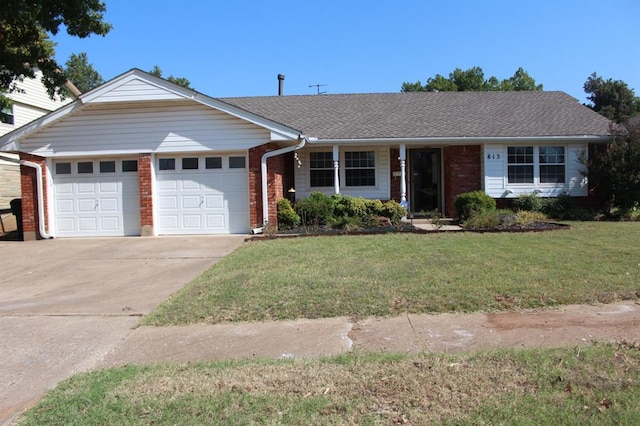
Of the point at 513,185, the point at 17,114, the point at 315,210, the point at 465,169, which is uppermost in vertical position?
the point at 17,114

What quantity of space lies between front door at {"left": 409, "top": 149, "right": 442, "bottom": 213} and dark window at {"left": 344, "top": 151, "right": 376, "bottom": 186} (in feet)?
5.67

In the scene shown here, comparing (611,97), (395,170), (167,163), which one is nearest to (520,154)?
(395,170)

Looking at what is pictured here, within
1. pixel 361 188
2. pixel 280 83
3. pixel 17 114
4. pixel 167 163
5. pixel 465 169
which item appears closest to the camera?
pixel 167 163

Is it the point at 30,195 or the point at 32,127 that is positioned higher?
the point at 32,127

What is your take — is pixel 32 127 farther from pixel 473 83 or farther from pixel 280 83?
pixel 473 83

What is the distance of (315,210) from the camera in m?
13.9

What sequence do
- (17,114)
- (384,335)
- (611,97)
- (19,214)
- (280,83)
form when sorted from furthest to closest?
(611,97) → (280,83) → (17,114) → (19,214) → (384,335)

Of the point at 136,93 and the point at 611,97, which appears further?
the point at 611,97

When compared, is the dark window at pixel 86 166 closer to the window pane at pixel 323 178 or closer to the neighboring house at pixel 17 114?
the window pane at pixel 323 178

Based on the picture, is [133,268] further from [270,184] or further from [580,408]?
[580,408]

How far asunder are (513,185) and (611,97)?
32287mm

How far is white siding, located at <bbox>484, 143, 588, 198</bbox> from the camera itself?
53.8ft

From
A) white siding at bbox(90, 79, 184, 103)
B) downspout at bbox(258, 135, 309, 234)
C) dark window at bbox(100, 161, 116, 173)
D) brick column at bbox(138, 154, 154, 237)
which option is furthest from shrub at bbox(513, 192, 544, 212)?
dark window at bbox(100, 161, 116, 173)

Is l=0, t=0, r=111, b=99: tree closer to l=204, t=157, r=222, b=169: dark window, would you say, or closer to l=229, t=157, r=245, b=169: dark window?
l=204, t=157, r=222, b=169: dark window
